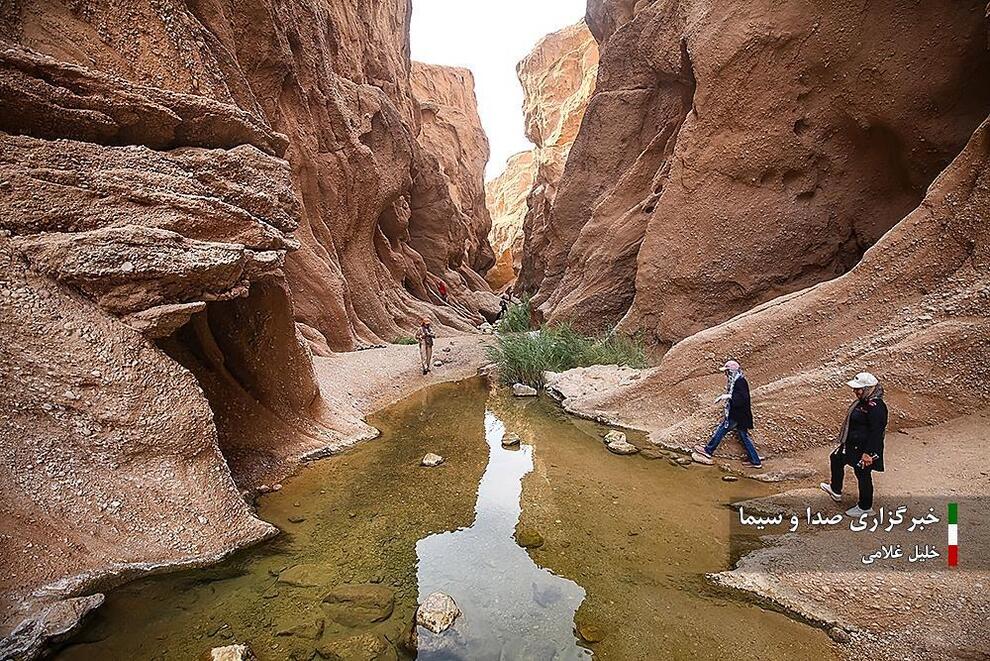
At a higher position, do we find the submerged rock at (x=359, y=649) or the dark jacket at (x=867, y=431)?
the dark jacket at (x=867, y=431)

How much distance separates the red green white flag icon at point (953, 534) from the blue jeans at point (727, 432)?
205 centimetres

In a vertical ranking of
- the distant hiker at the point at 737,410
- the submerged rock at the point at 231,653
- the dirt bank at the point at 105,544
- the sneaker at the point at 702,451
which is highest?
the distant hiker at the point at 737,410

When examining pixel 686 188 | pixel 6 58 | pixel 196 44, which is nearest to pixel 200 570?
pixel 6 58

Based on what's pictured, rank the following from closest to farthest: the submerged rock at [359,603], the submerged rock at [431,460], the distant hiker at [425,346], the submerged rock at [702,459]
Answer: the submerged rock at [359,603] < the submerged rock at [702,459] < the submerged rock at [431,460] < the distant hiker at [425,346]

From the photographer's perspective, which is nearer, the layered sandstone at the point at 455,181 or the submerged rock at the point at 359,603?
the submerged rock at the point at 359,603

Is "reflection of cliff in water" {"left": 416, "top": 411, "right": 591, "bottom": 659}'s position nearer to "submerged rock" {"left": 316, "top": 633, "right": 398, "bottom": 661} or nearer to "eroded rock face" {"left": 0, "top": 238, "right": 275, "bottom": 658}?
"submerged rock" {"left": 316, "top": 633, "right": 398, "bottom": 661}

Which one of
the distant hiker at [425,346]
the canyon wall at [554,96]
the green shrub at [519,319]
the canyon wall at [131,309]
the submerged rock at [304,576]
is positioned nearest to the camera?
the canyon wall at [131,309]

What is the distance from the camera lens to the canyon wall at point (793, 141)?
26.0ft

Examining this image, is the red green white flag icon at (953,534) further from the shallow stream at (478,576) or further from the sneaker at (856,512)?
the shallow stream at (478,576)

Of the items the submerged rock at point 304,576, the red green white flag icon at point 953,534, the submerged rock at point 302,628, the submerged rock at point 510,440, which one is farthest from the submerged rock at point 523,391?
the submerged rock at point 302,628

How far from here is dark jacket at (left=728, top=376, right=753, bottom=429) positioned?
20.8ft

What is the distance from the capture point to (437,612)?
3641 mm

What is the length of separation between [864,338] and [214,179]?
796 centimetres

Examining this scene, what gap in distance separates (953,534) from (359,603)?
172 inches
